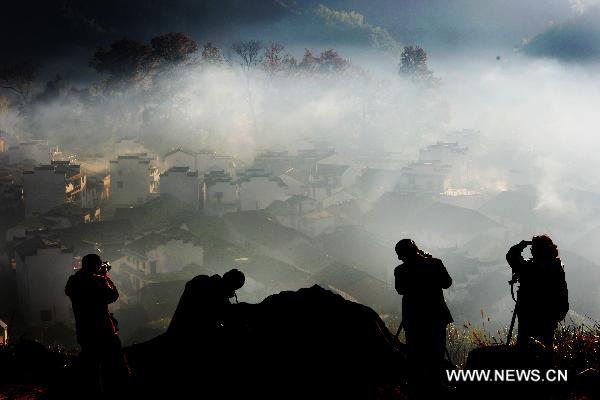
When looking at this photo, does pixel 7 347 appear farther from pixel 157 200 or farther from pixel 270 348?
pixel 157 200

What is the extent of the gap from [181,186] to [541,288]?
150 ft

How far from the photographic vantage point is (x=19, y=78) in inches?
3093

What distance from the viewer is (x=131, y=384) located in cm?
847

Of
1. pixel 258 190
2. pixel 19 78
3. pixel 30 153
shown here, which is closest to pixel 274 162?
pixel 258 190

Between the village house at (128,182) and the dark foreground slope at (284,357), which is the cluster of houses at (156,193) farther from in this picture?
the dark foreground slope at (284,357)

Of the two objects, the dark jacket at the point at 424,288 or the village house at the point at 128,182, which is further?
the village house at the point at 128,182

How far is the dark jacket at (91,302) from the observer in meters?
7.93

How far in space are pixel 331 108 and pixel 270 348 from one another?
7460 cm

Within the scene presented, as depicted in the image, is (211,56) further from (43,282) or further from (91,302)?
(91,302)

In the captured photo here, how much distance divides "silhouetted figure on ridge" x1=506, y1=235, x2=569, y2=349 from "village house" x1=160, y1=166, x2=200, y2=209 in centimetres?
4477

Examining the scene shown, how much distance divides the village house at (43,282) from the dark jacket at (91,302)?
2894 cm

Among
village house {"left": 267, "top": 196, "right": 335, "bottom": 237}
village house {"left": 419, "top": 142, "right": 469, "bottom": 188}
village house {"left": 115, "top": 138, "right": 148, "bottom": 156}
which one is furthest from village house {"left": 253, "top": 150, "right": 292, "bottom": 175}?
village house {"left": 419, "top": 142, "right": 469, "bottom": 188}

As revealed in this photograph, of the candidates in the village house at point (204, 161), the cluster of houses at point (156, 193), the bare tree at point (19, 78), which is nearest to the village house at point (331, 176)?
the cluster of houses at point (156, 193)

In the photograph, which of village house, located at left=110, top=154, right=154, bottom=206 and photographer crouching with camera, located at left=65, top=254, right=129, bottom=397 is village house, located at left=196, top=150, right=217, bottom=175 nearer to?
village house, located at left=110, top=154, right=154, bottom=206
